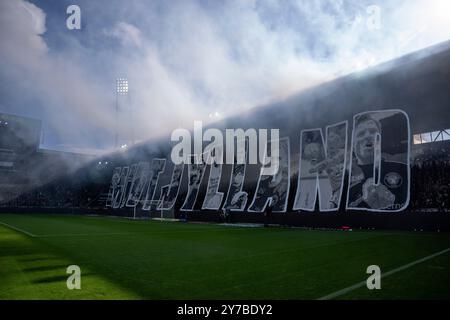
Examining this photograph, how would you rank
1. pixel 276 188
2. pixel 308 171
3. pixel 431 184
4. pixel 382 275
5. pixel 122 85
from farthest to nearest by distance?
pixel 122 85 < pixel 276 188 < pixel 308 171 < pixel 431 184 < pixel 382 275

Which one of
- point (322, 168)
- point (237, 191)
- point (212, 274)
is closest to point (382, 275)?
point (212, 274)

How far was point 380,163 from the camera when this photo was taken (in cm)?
1864

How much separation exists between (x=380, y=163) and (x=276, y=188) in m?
7.37

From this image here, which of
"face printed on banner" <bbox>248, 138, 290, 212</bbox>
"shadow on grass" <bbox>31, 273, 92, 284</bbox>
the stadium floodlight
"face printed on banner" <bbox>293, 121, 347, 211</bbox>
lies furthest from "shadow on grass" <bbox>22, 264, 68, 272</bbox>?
the stadium floodlight

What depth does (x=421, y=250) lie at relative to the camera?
8875mm

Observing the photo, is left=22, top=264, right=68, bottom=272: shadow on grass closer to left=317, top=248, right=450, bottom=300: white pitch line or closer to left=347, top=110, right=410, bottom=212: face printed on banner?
left=317, top=248, right=450, bottom=300: white pitch line

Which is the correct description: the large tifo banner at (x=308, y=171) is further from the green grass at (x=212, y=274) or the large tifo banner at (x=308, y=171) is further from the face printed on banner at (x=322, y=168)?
the green grass at (x=212, y=274)

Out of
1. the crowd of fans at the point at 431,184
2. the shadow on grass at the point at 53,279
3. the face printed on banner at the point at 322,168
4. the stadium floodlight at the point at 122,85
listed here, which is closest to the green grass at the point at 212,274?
the shadow on grass at the point at 53,279

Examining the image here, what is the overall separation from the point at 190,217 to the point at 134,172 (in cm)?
1425

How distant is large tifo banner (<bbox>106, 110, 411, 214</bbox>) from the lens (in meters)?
18.4

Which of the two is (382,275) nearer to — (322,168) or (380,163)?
(380,163)

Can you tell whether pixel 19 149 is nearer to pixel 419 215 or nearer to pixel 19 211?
pixel 19 211

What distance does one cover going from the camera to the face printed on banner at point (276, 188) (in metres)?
23.0
